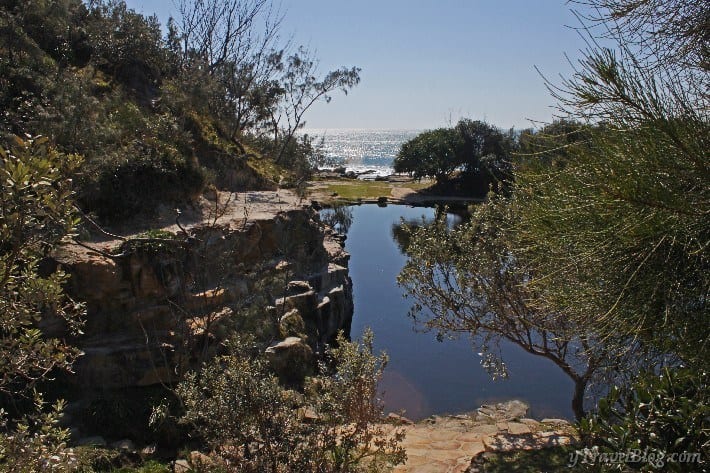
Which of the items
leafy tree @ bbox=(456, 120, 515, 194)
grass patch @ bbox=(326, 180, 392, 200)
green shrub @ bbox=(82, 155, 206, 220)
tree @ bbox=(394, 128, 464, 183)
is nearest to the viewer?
green shrub @ bbox=(82, 155, 206, 220)

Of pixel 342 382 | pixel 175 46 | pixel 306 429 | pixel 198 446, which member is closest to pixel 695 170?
pixel 342 382

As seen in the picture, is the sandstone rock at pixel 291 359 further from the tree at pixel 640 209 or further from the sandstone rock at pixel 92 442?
the tree at pixel 640 209

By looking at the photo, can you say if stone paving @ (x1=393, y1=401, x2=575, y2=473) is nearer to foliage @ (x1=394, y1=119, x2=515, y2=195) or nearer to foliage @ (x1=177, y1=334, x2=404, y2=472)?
foliage @ (x1=177, y1=334, x2=404, y2=472)

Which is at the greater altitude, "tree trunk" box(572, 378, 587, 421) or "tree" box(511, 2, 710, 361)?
"tree" box(511, 2, 710, 361)

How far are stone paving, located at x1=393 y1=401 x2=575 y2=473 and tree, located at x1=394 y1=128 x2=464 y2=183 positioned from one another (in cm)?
4119

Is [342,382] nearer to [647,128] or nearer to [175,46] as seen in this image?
[647,128]

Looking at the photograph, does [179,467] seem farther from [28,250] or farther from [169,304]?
[28,250]

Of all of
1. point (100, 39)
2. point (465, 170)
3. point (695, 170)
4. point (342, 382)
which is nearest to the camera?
point (695, 170)

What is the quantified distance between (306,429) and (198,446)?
4.95 metres

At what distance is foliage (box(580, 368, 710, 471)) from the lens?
11.7 ft

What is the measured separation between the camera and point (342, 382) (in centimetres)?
564

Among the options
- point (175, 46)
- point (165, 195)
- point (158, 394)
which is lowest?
point (158, 394)

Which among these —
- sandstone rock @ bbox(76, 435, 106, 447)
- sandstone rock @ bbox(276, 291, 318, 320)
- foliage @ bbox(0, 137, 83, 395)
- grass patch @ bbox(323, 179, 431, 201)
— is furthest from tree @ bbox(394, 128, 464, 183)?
foliage @ bbox(0, 137, 83, 395)

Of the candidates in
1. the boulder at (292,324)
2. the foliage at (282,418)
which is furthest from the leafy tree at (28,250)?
the boulder at (292,324)
